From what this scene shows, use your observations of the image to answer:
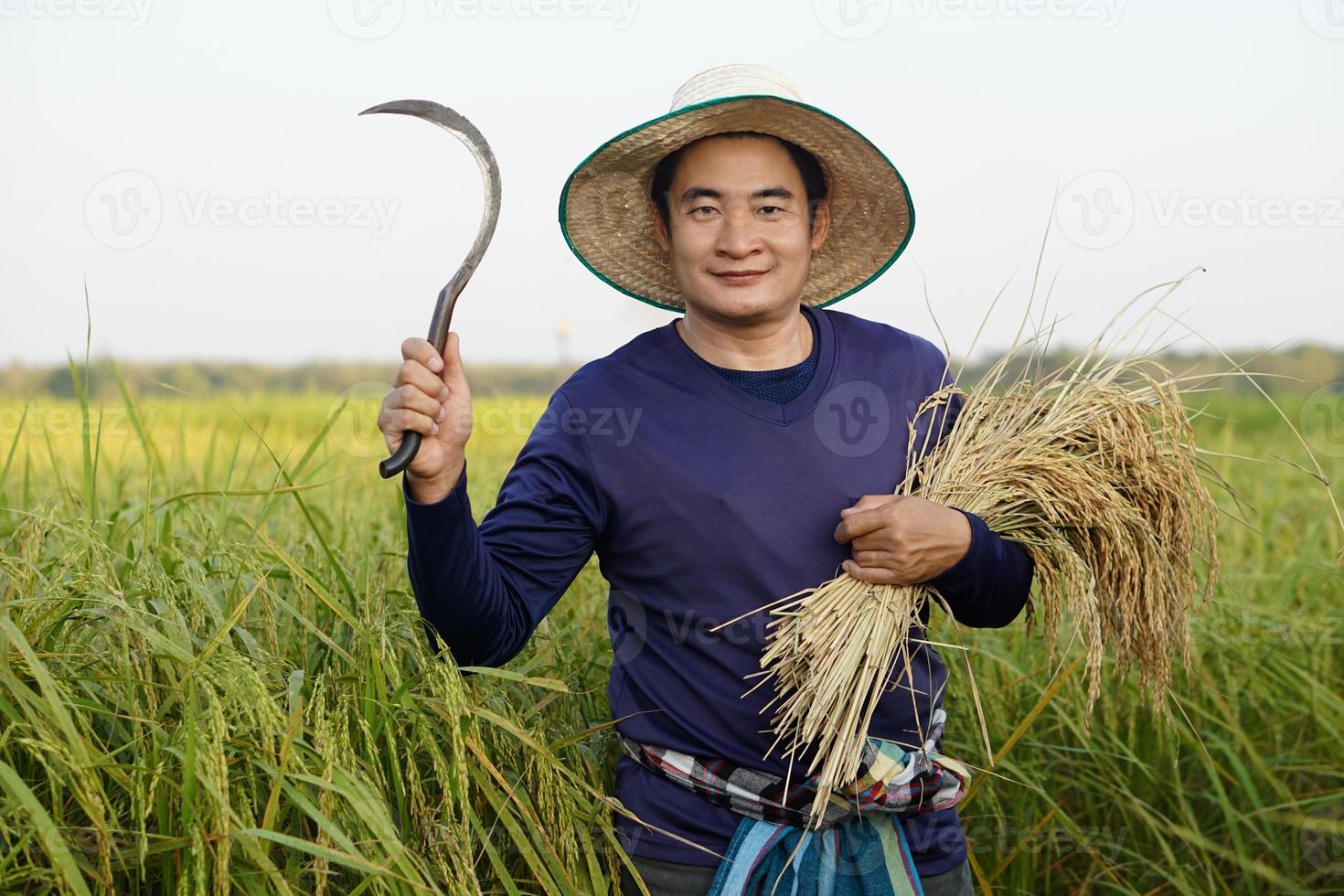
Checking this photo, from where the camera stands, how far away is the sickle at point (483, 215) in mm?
1695

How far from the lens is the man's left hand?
1912 millimetres

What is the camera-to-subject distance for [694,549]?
199 cm

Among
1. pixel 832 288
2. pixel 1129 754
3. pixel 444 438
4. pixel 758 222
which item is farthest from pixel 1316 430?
pixel 444 438

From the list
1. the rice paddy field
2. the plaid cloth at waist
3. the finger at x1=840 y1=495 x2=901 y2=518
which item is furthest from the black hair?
the plaid cloth at waist

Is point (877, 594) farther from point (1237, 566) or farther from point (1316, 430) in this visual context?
point (1316, 430)

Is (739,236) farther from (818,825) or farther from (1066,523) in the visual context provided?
(818,825)

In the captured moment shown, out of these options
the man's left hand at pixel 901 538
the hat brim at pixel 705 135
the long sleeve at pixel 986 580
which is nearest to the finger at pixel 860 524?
the man's left hand at pixel 901 538

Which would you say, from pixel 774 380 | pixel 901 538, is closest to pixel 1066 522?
pixel 901 538

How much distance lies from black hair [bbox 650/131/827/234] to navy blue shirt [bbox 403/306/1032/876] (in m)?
0.40

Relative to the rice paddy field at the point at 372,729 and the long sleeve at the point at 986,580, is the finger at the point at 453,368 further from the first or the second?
the long sleeve at the point at 986,580

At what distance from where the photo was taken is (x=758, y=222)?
2119 millimetres

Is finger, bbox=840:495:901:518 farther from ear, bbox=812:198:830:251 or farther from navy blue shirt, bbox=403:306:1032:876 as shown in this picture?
ear, bbox=812:198:830:251

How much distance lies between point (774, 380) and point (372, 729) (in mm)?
944

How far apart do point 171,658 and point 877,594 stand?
115 centimetres
